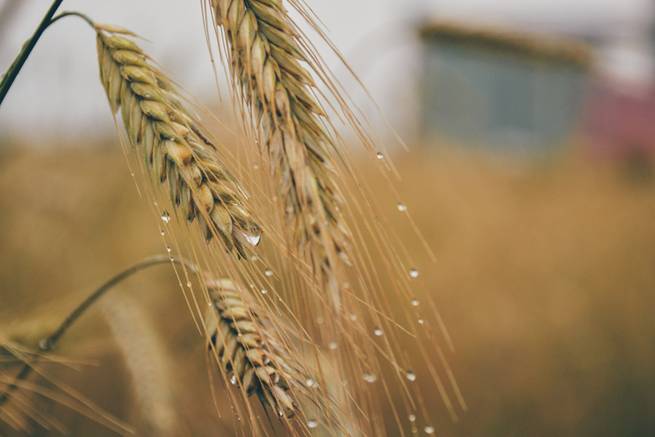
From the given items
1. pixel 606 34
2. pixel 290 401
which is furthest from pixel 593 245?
pixel 606 34

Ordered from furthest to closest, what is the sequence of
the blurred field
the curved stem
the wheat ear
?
the blurred field, the curved stem, the wheat ear

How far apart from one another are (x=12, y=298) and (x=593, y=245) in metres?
2.21

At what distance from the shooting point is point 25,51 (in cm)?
54

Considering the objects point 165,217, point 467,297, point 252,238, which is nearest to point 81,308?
point 165,217

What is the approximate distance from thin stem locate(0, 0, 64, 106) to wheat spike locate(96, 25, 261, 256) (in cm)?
4

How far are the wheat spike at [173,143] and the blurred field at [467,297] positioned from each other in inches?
17.2

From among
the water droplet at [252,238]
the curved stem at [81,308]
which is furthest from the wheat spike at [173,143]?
the curved stem at [81,308]

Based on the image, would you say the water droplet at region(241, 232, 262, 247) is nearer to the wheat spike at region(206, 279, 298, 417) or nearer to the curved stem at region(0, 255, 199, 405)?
the wheat spike at region(206, 279, 298, 417)

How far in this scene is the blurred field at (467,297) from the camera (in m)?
1.38

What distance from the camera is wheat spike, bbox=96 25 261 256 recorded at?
0.49 metres

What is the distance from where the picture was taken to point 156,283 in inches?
63.0

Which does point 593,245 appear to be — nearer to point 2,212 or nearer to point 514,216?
point 514,216

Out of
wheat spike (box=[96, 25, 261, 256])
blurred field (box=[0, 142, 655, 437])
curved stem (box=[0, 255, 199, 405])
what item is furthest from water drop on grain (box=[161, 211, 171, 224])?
blurred field (box=[0, 142, 655, 437])

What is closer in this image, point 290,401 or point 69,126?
point 290,401
